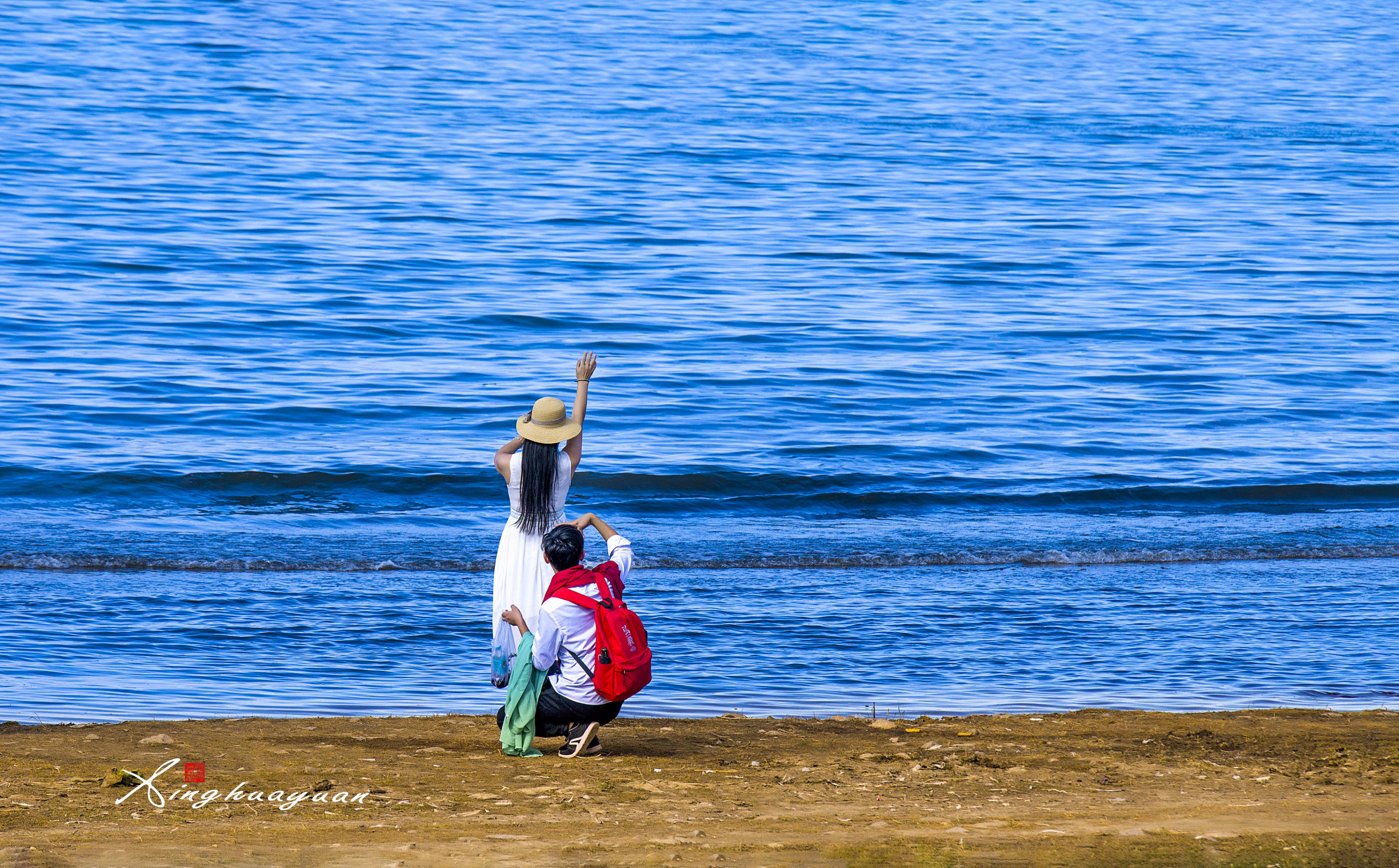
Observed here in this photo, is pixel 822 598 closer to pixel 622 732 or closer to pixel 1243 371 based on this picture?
pixel 622 732

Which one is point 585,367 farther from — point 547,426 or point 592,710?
point 592,710

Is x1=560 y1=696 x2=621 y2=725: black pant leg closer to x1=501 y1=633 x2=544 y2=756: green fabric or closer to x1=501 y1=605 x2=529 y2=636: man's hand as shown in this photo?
x1=501 y1=633 x2=544 y2=756: green fabric

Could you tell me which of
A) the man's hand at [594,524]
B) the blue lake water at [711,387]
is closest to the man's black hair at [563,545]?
the man's hand at [594,524]

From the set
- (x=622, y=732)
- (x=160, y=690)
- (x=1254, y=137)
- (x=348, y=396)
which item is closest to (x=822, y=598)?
(x=622, y=732)

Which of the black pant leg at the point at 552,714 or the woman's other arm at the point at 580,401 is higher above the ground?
the woman's other arm at the point at 580,401

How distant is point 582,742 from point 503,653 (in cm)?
47

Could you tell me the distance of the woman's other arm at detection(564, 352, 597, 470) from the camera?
19.8 feet

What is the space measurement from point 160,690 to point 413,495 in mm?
6089

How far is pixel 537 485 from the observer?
6.00 metres

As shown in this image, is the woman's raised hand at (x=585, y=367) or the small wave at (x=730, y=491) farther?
the small wave at (x=730, y=491)

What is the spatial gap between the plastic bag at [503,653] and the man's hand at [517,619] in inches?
5.5

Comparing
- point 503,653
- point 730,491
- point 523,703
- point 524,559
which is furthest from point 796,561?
point 524,559

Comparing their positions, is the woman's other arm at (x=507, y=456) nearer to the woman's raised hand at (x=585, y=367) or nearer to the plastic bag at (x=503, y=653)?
the woman's raised hand at (x=585, y=367)

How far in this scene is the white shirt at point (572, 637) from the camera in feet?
19.5
